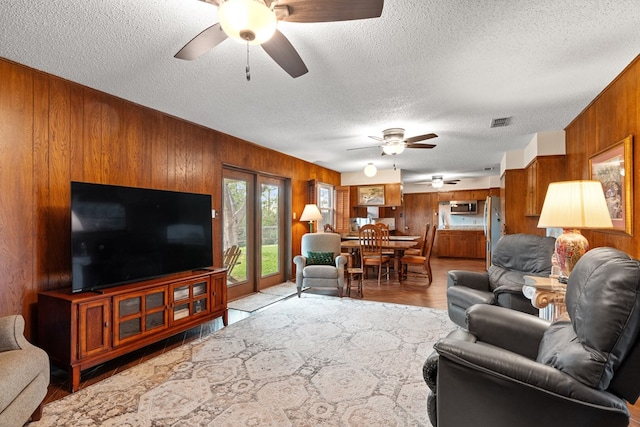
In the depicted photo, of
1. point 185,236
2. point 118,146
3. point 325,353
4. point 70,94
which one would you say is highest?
point 70,94

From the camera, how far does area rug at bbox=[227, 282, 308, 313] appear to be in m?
4.39

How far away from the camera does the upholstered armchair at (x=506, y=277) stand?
297 centimetres

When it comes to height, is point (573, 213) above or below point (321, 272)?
above

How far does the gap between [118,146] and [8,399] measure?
7.44ft

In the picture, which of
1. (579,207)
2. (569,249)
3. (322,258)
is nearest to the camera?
(579,207)

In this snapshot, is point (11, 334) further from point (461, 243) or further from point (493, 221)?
point (461, 243)

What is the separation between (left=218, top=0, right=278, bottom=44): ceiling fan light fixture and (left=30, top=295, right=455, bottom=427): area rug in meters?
2.18

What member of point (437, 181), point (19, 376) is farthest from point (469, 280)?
point (437, 181)

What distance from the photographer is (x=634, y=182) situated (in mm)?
2457

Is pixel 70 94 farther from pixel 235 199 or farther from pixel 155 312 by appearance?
pixel 235 199

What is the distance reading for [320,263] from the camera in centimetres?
516

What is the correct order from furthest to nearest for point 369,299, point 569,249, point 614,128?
point 369,299, point 614,128, point 569,249

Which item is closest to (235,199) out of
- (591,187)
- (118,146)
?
(118,146)

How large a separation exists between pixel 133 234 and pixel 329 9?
8.31ft
